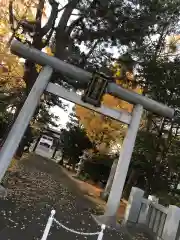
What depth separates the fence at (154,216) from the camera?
8.89m

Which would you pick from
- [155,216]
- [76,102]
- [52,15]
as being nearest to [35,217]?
[76,102]

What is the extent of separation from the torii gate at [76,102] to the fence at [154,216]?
148cm

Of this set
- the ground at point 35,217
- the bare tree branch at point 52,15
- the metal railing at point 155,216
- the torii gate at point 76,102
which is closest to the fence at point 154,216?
the metal railing at point 155,216

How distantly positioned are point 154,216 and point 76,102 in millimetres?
4700

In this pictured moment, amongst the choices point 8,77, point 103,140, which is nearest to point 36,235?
point 8,77

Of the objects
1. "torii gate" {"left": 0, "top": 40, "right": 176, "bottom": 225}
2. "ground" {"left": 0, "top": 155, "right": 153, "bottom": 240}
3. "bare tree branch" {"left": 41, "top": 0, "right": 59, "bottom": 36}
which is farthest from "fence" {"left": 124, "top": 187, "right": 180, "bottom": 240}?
"bare tree branch" {"left": 41, "top": 0, "right": 59, "bottom": 36}

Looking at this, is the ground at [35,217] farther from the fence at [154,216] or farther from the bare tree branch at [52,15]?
the bare tree branch at [52,15]

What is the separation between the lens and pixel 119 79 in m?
17.5

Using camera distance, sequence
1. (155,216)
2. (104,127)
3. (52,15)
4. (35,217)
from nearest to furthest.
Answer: (35,217), (155,216), (52,15), (104,127)

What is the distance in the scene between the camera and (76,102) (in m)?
10.6

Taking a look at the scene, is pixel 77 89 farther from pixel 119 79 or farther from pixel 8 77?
pixel 8 77

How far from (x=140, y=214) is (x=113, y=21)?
Answer: 7.55 m

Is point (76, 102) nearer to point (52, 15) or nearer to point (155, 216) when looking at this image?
point (155, 216)

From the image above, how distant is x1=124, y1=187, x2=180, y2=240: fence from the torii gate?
1476 millimetres
